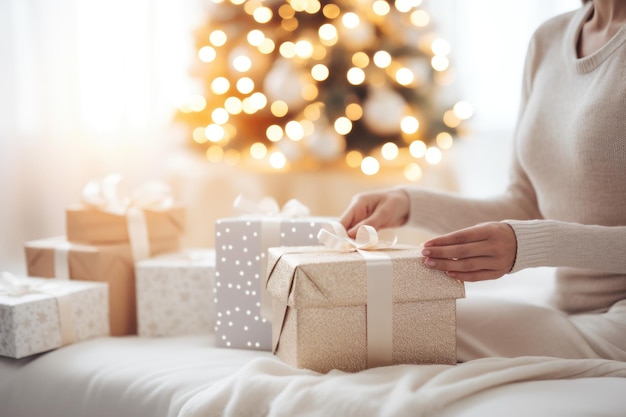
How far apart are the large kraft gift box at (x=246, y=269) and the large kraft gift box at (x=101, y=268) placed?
27 cm

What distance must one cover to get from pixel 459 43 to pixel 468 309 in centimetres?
151

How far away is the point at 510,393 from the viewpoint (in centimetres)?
80

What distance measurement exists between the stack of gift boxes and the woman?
0.27ft

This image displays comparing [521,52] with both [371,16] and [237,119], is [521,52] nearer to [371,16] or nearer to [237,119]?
[371,16]

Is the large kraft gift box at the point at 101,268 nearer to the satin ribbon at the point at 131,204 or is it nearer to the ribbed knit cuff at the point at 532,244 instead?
the satin ribbon at the point at 131,204

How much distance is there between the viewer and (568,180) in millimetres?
1122

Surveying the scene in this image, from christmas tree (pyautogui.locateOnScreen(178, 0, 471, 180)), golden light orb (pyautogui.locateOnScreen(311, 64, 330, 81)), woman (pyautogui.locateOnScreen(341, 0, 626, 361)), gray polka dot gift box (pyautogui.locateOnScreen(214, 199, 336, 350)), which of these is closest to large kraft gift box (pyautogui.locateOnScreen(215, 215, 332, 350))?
gray polka dot gift box (pyautogui.locateOnScreen(214, 199, 336, 350))

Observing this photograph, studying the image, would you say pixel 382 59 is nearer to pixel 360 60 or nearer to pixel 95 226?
pixel 360 60

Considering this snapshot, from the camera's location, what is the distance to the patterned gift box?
136cm

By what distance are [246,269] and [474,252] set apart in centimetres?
46

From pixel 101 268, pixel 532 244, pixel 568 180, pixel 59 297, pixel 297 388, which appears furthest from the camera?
pixel 101 268

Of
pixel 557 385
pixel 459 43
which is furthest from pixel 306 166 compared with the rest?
pixel 557 385

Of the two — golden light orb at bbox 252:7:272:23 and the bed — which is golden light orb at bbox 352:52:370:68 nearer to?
golden light orb at bbox 252:7:272:23

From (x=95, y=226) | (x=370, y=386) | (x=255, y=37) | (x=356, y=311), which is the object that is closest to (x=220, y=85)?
(x=255, y=37)
